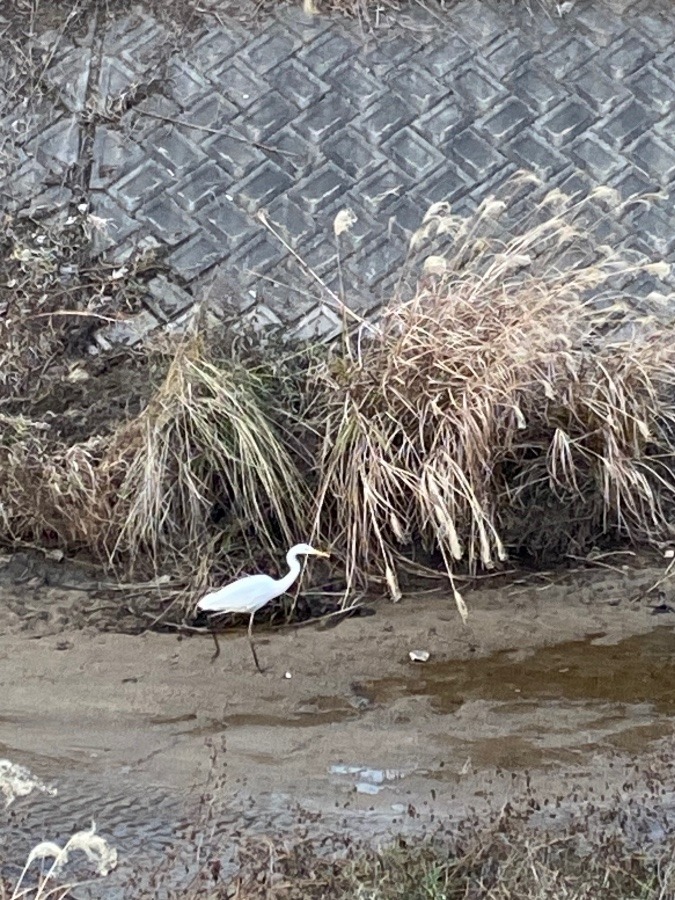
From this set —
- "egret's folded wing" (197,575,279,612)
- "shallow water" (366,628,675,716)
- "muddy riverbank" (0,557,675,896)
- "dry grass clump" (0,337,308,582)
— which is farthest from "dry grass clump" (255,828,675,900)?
"dry grass clump" (0,337,308,582)

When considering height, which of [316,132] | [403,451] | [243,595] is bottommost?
[243,595]

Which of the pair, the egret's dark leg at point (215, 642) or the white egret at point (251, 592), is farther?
the egret's dark leg at point (215, 642)

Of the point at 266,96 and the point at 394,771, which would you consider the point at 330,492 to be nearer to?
the point at 394,771

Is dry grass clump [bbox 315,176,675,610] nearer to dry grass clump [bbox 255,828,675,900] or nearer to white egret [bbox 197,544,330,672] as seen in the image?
white egret [bbox 197,544,330,672]

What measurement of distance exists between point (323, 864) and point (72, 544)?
1876 mm

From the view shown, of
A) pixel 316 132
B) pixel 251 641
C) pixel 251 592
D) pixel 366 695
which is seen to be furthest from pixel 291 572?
pixel 316 132

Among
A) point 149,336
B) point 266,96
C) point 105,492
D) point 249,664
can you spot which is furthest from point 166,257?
point 249,664

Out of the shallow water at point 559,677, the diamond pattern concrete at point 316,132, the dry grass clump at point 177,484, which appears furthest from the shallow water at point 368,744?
the diamond pattern concrete at point 316,132

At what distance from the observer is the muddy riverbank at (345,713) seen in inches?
142

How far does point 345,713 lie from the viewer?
13.4 feet

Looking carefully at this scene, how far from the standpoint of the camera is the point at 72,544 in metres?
4.63

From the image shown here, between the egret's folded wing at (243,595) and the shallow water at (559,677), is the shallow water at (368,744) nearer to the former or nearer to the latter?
the shallow water at (559,677)

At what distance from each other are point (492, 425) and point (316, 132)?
1.94 metres

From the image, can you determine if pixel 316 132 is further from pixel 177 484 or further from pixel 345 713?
pixel 345 713
